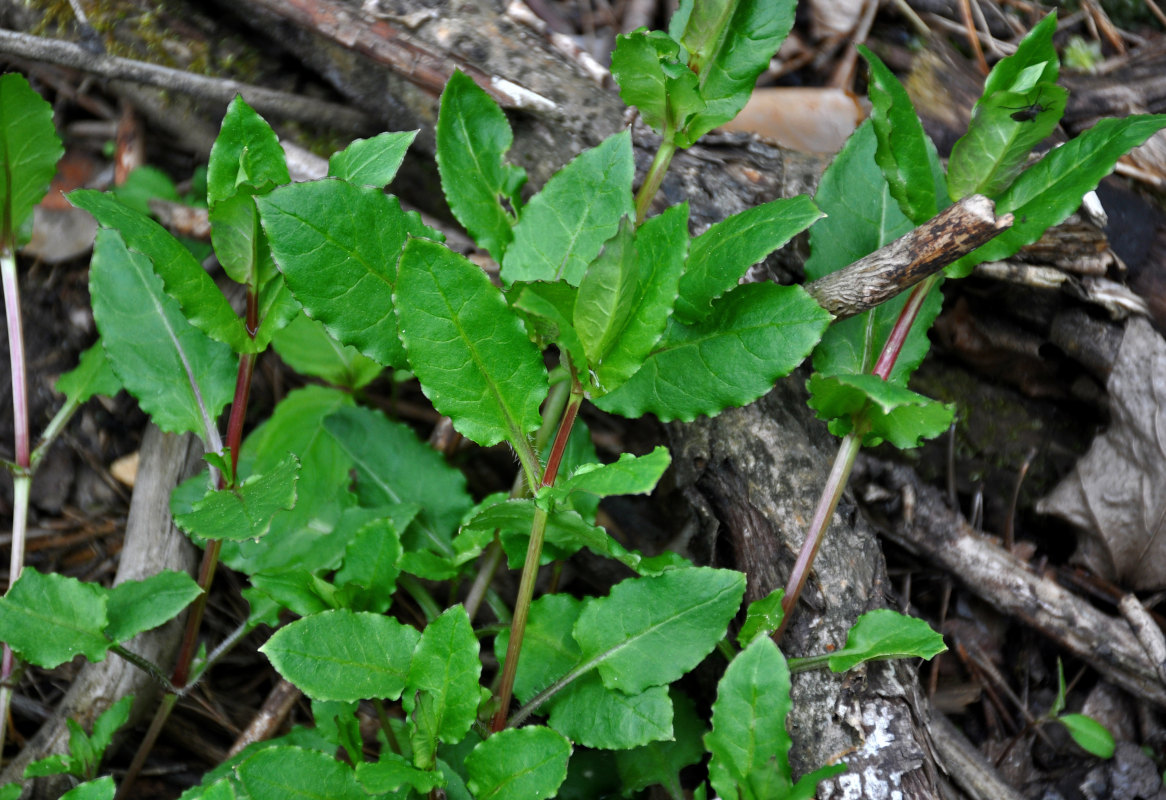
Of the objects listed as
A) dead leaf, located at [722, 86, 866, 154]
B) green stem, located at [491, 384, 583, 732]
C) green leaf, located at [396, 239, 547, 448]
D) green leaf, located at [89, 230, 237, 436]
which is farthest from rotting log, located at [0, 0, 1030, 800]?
green leaf, located at [89, 230, 237, 436]

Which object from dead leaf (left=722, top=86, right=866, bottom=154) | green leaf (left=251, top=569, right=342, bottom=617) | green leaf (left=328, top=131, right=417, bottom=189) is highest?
dead leaf (left=722, top=86, right=866, bottom=154)

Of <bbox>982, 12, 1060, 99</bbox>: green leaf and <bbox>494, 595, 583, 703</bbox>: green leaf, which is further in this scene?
<bbox>494, 595, 583, 703</bbox>: green leaf

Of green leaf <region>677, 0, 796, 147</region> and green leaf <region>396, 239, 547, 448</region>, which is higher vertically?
green leaf <region>677, 0, 796, 147</region>

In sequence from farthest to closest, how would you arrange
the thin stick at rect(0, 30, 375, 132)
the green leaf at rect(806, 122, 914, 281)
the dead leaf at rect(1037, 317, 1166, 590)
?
the thin stick at rect(0, 30, 375, 132) → the dead leaf at rect(1037, 317, 1166, 590) → the green leaf at rect(806, 122, 914, 281)

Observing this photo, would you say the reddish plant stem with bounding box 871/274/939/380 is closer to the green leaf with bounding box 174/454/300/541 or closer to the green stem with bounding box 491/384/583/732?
the green stem with bounding box 491/384/583/732

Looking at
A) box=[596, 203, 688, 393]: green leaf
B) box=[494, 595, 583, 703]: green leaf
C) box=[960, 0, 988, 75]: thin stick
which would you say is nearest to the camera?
box=[596, 203, 688, 393]: green leaf

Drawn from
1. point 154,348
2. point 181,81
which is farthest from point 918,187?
point 181,81

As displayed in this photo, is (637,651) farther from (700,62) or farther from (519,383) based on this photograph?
(700,62)

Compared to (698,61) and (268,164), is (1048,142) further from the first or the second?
(268,164)
